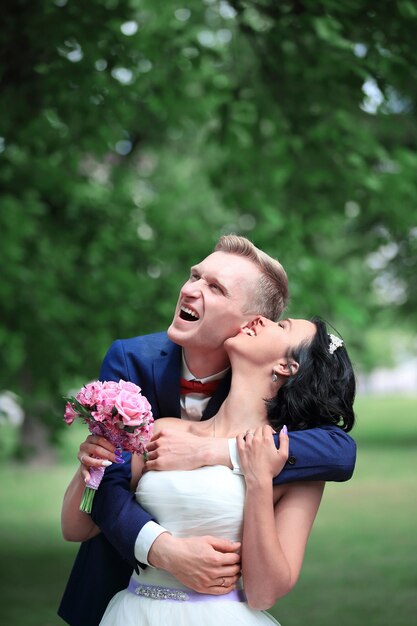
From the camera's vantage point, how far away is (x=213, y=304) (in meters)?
3.65

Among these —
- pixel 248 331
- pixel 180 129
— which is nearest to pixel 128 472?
pixel 248 331

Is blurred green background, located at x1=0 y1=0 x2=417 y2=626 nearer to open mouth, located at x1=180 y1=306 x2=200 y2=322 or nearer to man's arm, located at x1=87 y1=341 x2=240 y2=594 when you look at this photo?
open mouth, located at x1=180 y1=306 x2=200 y2=322

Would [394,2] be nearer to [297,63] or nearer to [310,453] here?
[297,63]

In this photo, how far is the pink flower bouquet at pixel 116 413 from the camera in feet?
10.9

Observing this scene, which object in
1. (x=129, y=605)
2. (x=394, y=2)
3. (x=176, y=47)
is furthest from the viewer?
(x=176, y=47)

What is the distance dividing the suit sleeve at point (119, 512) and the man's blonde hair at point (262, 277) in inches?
27.7

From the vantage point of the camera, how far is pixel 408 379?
10312 cm

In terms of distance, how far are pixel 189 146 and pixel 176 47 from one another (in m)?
11.6

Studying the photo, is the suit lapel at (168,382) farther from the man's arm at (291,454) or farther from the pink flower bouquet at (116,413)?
the pink flower bouquet at (116,413)

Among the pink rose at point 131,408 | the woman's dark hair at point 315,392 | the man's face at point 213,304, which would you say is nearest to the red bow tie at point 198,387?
the man's face at point 213,304

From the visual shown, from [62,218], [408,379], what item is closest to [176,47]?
[62,218]

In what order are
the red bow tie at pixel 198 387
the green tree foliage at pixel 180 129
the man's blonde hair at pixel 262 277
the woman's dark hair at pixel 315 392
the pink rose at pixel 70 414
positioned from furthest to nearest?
the green tree foliage at pixel 180 129
the red bow tie at pixel 198 387
the man's blonde hair at pixel 262 277
the woman's dark hair at pixel 315 392
the pink rose at pixel 70 414

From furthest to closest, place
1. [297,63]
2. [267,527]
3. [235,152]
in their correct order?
1. [235,152]
2. [297,63]
3. [267,527]

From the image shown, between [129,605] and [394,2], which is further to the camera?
[394,2]
